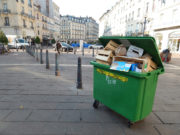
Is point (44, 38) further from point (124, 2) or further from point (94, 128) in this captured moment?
point (94, 128)

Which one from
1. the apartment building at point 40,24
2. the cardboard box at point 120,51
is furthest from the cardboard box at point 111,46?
the apartment building at point 40,24

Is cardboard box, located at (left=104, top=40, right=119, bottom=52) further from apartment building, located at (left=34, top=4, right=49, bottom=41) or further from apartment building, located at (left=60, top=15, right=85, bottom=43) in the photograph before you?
apartment building, located at (left=60, top=15, right=85, bottom=43)

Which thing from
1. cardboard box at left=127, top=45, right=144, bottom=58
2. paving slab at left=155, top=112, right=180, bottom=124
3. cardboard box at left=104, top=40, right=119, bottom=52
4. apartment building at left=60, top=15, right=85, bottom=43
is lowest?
paving slab at left=155, top=112, right=180, bottom=124

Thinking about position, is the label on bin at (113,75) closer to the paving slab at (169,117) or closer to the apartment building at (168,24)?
the paving slab at (169,117)

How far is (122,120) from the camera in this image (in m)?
2.60

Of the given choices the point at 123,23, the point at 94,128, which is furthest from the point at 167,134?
the point at 123,23

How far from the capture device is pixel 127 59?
2.29 meters

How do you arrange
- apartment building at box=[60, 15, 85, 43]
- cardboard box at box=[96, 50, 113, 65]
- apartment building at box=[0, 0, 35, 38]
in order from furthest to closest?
apartment building at box=[60, 15, 85, 43]
apartment building at box=[0, 0, 35, 38]
cardboard box at box=[96, 50, 113, 65]

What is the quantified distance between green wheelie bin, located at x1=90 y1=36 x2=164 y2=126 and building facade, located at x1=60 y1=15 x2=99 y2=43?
88760 millimetres

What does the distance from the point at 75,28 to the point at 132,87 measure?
95.8 metres

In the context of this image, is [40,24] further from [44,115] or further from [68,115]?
[68,115]

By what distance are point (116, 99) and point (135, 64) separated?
2.60 feet

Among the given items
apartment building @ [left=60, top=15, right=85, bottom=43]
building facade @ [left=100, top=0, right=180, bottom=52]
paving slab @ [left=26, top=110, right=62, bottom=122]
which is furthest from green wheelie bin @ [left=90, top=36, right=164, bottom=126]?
apartment building @ [left=60, top=15, right=85, bottom=43]

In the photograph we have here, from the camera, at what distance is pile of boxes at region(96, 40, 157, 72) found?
2.07 metres
